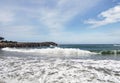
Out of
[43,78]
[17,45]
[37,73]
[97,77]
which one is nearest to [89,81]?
[97,77]

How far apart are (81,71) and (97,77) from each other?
35.7 inches

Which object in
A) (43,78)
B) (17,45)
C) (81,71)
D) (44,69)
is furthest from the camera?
(17,45)

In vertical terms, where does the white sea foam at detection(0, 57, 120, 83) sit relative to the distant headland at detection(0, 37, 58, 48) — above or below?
below

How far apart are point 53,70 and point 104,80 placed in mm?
2215

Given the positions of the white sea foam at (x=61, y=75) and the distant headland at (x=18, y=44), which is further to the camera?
the distant headland at (x=18, y=44)

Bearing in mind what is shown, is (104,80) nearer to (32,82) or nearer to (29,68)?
(32,82)

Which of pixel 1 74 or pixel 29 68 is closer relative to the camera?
pixel 1 74

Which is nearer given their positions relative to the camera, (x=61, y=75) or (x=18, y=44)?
(x=61, y=75)

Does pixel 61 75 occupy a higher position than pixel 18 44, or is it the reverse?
pixel 18 44

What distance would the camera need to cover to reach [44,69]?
343 inches

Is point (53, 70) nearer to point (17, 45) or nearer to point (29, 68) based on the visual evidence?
point (29, 68)

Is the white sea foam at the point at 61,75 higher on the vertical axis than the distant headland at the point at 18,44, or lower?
lower

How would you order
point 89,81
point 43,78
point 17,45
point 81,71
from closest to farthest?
1. point 89,81
2. point 43,78
3. point 81,71
4. point 17,45

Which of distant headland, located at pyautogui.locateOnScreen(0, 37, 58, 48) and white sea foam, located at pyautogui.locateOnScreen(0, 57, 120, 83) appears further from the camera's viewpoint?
distant headland, located at pyautogui.locateOnScreen(0, 37, 58, 48)
